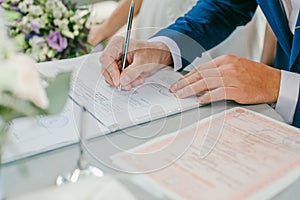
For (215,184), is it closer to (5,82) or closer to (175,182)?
(175,182)

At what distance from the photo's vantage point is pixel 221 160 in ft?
2.03

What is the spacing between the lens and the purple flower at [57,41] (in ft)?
2.94

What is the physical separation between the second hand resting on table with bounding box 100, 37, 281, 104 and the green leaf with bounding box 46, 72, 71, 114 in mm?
410

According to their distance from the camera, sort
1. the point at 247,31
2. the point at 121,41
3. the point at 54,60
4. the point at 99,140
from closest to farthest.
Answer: the point at 99,140 < the point at 121,41 < the point at 54,60 < the point at 247,31

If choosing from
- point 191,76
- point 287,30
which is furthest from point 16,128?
point 287,30

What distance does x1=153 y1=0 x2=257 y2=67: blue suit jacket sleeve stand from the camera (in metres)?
1.08

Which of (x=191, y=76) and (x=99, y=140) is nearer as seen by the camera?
(x=99, y=140)

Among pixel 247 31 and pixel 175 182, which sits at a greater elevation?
pixel 175 182

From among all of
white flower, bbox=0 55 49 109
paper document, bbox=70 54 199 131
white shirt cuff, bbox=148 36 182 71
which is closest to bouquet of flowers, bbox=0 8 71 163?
white flower, bbox=0 55 49 109

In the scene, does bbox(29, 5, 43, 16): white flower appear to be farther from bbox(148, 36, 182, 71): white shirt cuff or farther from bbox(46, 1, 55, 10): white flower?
bbox(148, 36, 182, 71): white shirt cuff

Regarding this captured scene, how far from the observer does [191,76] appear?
0.87m

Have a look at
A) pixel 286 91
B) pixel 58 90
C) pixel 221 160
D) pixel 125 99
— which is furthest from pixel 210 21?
pixel 58 90

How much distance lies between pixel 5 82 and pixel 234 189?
36cm

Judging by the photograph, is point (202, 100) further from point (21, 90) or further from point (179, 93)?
point (21, 90)
